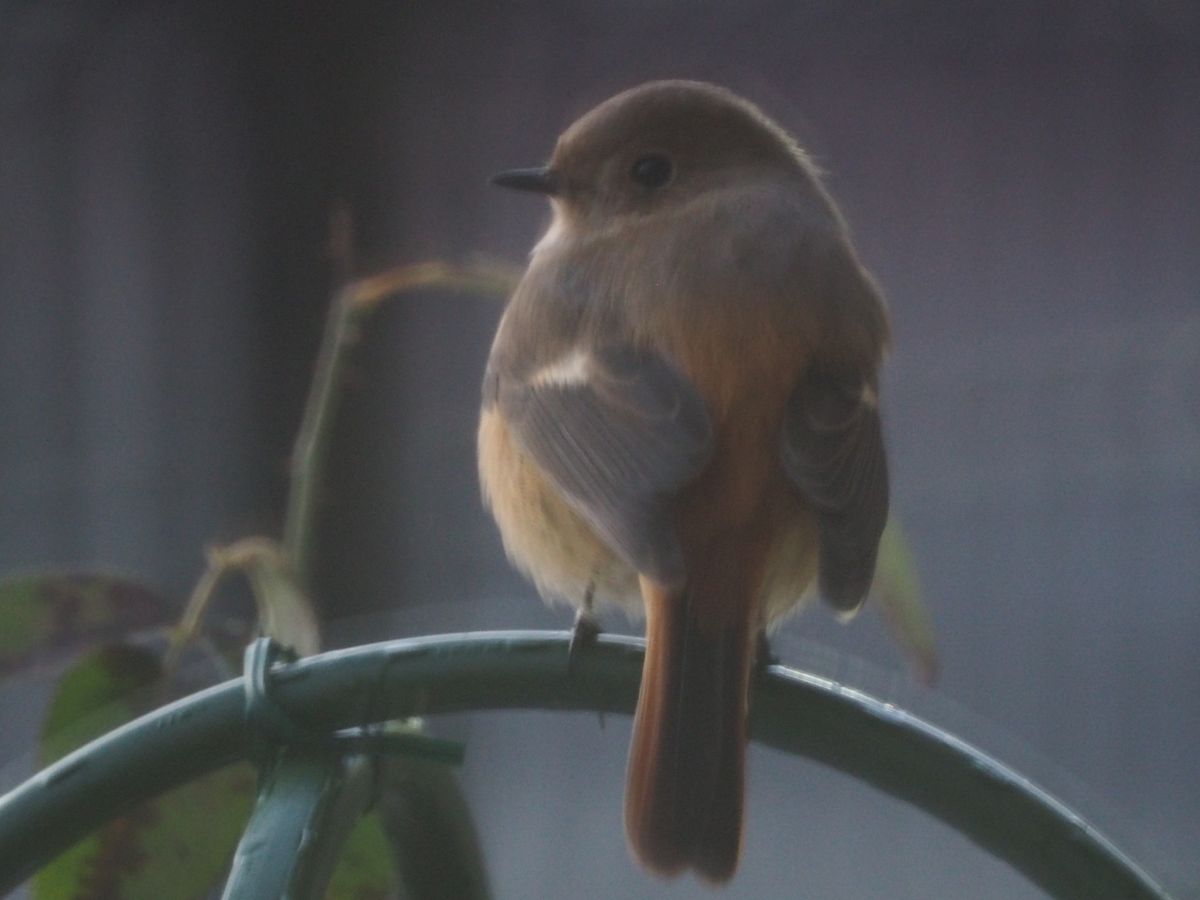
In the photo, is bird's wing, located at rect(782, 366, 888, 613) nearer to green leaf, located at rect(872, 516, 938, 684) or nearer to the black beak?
green leaf, located at rect(872, 516, 938, 684)

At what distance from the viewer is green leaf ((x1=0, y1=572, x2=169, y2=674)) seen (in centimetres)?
138

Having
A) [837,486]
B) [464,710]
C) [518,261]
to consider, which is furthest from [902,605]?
[518,261]

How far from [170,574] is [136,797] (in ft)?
10.6

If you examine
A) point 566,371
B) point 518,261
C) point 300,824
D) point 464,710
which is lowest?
point 300,824

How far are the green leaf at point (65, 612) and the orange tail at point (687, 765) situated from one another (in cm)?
42

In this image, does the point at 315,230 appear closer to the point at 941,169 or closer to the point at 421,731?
the point at 941,169

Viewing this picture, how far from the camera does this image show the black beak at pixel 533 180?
76.1 inches

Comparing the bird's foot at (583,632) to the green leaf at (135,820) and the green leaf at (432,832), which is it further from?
the green leaf at (135,820)

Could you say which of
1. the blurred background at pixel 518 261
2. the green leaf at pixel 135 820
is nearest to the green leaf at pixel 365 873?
the green leaf at pixel 135 820

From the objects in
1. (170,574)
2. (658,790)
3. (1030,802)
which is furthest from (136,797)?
(170,574)

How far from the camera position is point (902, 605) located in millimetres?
1518

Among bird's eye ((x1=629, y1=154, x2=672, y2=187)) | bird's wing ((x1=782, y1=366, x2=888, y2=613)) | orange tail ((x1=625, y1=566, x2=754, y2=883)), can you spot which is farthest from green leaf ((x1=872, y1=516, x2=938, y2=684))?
bird's eye ((x1=629, y1=154, x2=672, y2=187))

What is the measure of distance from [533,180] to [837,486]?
68cm

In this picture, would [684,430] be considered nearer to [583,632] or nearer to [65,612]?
[583,632]
